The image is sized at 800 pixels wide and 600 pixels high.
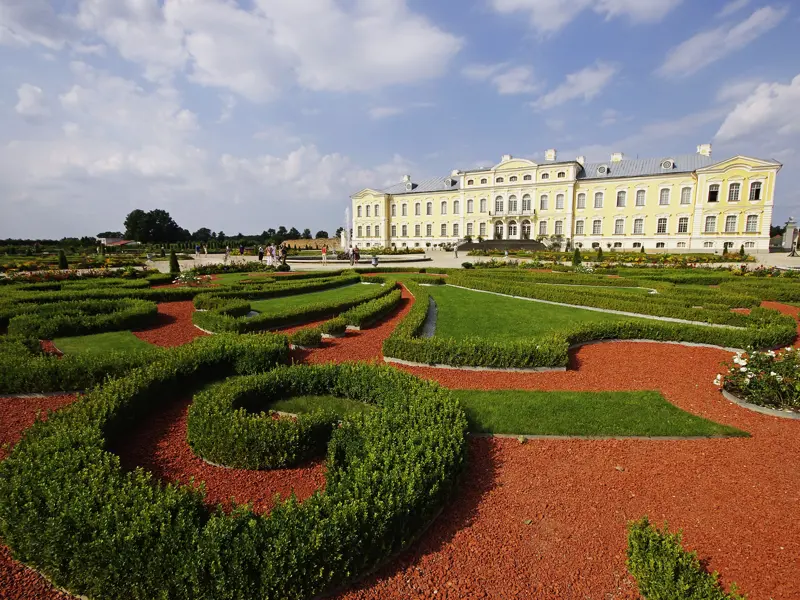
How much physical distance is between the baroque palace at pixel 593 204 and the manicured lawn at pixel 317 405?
4951 centimetres

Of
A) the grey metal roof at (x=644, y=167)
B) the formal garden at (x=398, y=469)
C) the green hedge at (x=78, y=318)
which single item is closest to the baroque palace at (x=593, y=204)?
the grey metal roof at (x=644, y=167)

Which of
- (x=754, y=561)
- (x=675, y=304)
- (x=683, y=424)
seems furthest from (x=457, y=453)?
(x=675, y=304)

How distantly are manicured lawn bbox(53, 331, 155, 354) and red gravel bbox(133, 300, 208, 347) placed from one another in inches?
10.4

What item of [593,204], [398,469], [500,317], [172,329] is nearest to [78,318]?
[172,329]

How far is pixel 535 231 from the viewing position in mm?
52844

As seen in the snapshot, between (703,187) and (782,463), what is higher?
(703,187)

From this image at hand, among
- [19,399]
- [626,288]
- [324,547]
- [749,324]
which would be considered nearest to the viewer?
[324,547]

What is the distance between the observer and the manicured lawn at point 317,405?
5334 mm

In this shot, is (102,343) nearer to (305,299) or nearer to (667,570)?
(305,299)

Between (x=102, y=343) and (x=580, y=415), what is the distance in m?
8.57

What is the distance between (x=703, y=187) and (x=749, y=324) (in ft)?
140

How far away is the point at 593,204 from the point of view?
4966 centimetres

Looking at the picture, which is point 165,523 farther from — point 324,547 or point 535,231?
point 535,231

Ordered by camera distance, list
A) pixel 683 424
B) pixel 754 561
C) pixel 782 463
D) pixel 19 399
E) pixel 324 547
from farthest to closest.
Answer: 1. pixel 19 399
2. pixel 683 424
3. pixel 782 463
4. pixel 754 561
5. pixel 324 547
